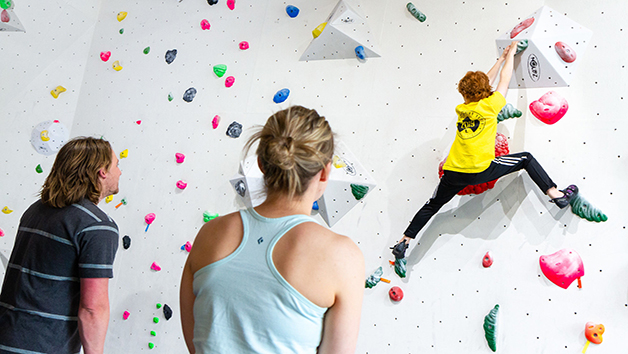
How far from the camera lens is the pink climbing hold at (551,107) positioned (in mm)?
2168

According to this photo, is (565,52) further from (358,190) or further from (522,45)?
(358,190)

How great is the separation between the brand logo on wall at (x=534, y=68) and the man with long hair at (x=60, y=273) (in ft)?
6.02

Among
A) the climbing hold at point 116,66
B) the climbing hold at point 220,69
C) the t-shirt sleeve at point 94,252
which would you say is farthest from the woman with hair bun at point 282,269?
the climbing hold at point 116,66

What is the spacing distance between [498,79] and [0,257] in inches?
144

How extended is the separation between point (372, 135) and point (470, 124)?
26.2 inches

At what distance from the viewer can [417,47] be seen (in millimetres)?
2588

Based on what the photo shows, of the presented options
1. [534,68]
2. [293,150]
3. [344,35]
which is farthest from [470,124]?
[293,150]

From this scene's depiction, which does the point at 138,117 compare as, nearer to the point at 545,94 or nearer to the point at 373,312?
the point at 373,312

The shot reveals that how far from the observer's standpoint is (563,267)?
2.04 meters

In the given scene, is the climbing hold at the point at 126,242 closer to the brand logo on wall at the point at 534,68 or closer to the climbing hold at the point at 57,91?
the climbing hold at the point at 57,91

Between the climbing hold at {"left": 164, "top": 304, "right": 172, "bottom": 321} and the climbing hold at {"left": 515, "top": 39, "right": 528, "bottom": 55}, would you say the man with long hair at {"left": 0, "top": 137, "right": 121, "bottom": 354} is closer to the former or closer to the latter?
the climbing hold at {"left": 164, "top": 304, "right": 172, "bottom": 321}

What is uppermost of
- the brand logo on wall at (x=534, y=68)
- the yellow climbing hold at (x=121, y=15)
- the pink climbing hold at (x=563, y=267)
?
the yellow climbing hold at (x=121, y=15)

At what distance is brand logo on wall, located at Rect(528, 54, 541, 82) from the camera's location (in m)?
2.13

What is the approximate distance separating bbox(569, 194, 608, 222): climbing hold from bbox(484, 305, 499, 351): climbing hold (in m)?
0.54
